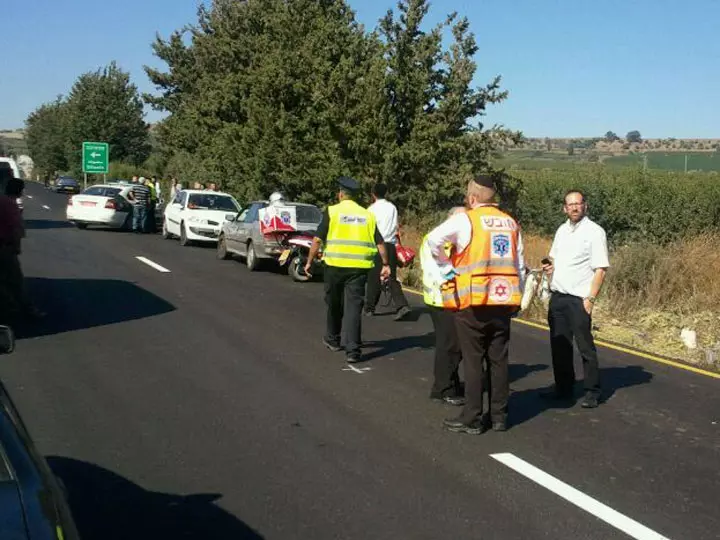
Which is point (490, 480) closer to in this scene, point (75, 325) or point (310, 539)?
point (310, 539)

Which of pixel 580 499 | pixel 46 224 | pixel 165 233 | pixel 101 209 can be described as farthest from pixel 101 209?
pixel 580 499

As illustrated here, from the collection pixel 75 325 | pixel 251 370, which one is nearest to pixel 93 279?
pixel 75 325

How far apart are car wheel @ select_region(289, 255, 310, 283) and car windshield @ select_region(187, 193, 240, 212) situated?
7384 mm

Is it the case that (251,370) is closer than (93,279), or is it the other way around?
(251,370)

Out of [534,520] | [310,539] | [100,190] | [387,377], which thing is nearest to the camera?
[310,539]

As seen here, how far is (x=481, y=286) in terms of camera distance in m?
6.34

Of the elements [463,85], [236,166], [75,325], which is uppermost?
[463,85]

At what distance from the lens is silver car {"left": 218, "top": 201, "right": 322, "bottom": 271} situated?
17.2 metres

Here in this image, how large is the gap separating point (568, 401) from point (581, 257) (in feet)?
4.12

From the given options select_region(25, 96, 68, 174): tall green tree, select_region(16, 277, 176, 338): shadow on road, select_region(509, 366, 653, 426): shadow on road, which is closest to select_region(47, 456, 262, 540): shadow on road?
select_region(509, 366, 653, 426): shadow on road

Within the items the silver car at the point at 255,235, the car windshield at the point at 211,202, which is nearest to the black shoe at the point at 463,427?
the silver car at the point at 255,235

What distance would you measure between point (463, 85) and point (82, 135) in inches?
1942

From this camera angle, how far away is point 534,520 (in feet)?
16.1

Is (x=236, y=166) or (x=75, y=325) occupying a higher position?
(x=236, y=166)
